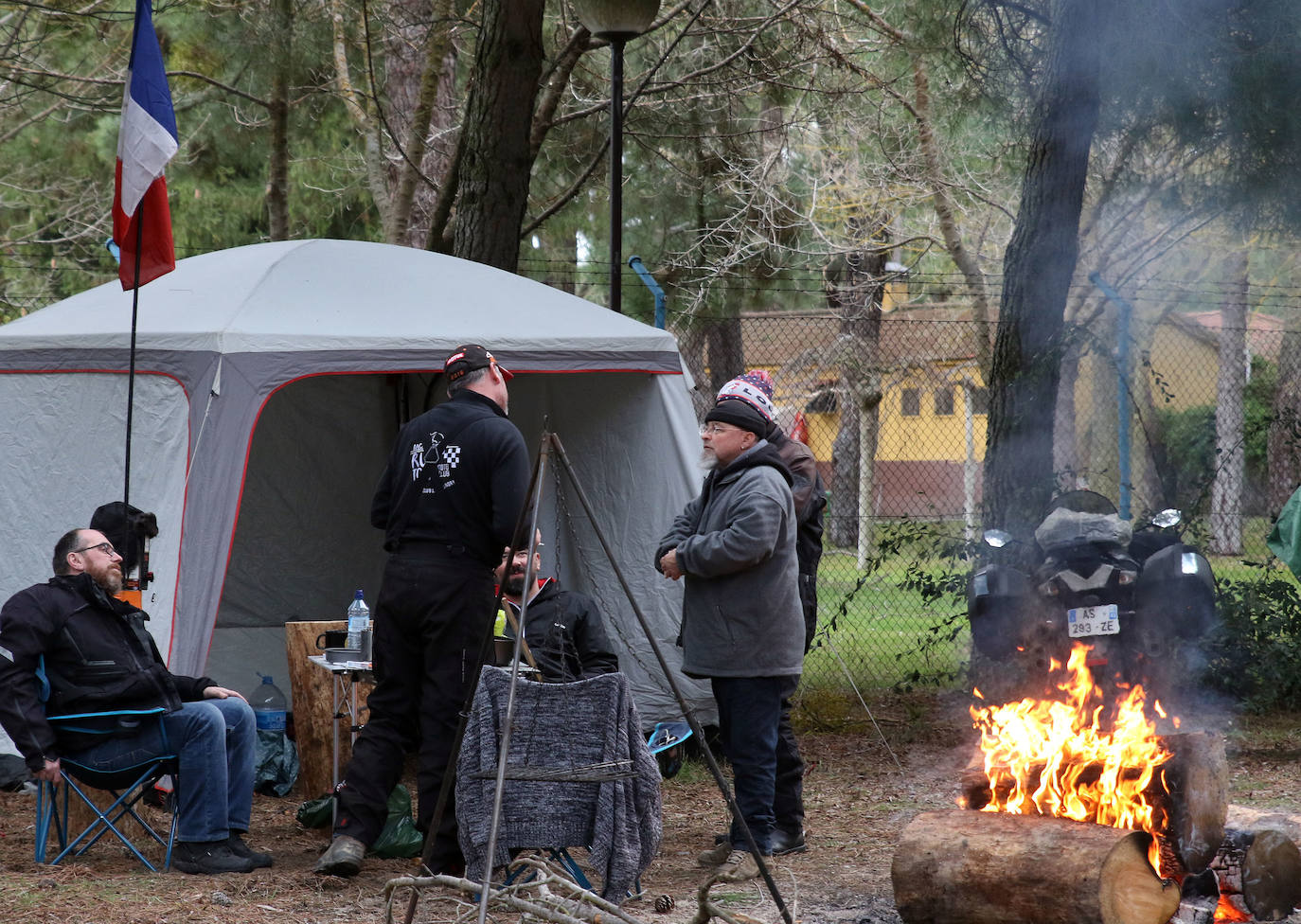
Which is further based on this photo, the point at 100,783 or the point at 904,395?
the point at 904,395

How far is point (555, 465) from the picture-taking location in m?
4.30

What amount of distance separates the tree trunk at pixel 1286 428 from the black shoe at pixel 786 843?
4.19 metres

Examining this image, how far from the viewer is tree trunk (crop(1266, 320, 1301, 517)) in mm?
7852

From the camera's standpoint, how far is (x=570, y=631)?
17.0ft

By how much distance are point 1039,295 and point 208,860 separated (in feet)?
15.3

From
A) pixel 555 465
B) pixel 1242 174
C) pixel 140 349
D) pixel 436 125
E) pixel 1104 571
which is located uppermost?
pixel 436 125

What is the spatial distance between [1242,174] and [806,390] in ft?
37.6

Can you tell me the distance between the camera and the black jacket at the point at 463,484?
4.44m

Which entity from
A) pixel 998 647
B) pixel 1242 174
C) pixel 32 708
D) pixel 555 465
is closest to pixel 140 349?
pixel 32 708

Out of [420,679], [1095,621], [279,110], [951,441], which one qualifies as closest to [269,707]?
[420,679]

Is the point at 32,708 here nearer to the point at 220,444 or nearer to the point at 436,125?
the point at 220,444

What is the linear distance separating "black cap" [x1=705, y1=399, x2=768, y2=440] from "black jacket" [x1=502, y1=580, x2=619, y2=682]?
936mm

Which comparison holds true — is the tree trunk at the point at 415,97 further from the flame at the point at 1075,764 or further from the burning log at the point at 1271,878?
the burning log at the point at 1271,878

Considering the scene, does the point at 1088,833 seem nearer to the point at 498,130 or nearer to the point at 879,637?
the point at 498,130
